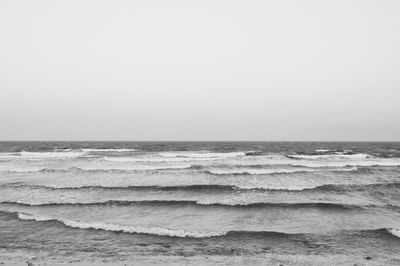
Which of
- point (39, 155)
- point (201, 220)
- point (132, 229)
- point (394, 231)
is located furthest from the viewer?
point (39, 155)

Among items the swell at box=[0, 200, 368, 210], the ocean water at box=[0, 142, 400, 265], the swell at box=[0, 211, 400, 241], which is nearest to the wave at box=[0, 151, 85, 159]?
the ocean water at box=[0, 142, 400, 265]

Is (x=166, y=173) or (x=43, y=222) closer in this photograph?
(x=43, y=222)

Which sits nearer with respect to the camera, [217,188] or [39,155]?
[217,188]

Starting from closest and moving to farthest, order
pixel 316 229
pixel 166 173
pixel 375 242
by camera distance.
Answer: pixel 375 242 < pixel 316 229 < pixel 166 173

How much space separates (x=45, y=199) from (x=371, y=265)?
1126cm

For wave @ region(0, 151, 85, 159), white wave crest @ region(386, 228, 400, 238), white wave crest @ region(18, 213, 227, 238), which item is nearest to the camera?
white wave crest @ region(386, 228, 400, 238)

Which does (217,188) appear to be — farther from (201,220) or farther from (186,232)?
(186,232)

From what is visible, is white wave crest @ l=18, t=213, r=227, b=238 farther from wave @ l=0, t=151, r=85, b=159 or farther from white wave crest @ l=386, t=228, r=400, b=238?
wave @ l=0, t=151, r=85, b=159

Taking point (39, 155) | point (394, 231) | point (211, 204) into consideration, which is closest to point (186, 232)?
point (211, 204)

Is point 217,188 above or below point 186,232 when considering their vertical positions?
above

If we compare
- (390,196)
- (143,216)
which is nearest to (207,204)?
(143,216)

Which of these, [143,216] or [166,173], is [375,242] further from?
[166,173]

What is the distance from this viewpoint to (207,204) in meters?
12.1

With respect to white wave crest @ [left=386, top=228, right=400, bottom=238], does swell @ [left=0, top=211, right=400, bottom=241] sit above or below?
below
